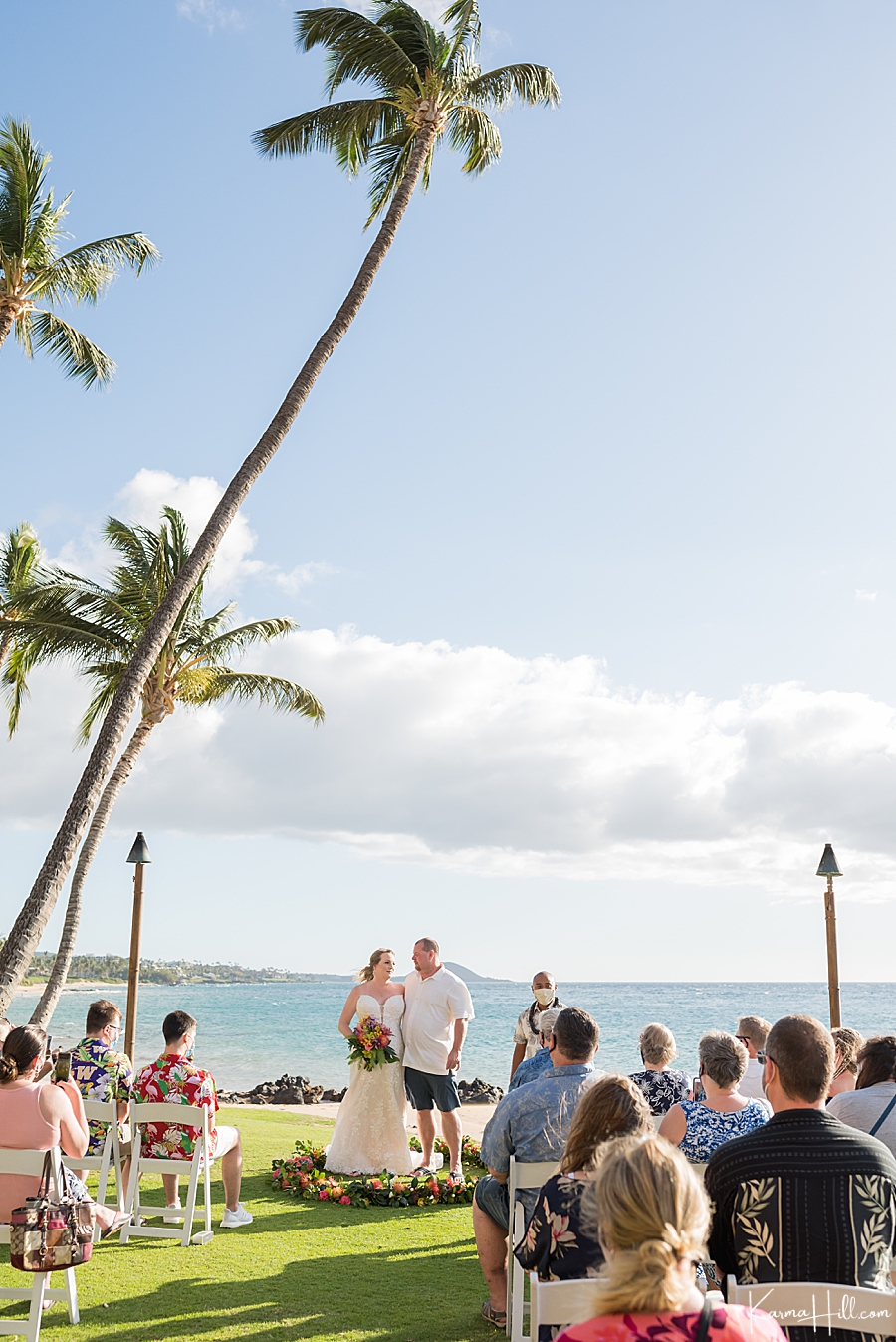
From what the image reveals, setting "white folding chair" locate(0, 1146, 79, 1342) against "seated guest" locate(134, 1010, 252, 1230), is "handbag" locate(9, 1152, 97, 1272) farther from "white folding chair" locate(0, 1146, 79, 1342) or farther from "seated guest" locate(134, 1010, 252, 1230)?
"seated guest" locate(134, 1010, 252, 1230)

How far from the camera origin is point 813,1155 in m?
3.28

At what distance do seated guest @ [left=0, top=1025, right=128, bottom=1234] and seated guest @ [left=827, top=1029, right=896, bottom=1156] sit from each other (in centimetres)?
366

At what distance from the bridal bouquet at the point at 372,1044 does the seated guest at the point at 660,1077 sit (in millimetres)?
3319

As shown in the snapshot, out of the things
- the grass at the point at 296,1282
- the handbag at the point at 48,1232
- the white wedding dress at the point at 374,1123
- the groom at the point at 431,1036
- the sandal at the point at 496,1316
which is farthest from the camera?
the groom at the point at 431,1036

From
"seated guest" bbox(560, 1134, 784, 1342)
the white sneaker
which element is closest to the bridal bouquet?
the white sneaker

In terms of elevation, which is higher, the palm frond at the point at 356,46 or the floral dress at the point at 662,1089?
the palm frond at the point at 356,46

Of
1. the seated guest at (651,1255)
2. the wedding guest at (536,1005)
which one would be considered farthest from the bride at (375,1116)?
the seated guest at (651,1255)

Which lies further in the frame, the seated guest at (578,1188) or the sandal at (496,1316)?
the sandal at (496,1316)

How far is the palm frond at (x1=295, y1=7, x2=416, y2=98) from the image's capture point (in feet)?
45.3

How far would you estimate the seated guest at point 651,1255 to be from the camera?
2.22 meters

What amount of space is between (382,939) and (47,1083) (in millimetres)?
107380

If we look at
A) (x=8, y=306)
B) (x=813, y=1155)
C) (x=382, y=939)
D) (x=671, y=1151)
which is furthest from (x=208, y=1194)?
(x=382, y=939)

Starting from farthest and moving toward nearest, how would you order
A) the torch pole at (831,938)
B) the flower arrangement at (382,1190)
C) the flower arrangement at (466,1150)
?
the torch pole at (831,938), the flower arrangement at (466,1150), the flower arrangement at (382,1190)

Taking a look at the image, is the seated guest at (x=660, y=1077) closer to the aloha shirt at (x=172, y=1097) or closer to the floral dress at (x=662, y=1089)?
the floral dress at (x=662, y=1089)
